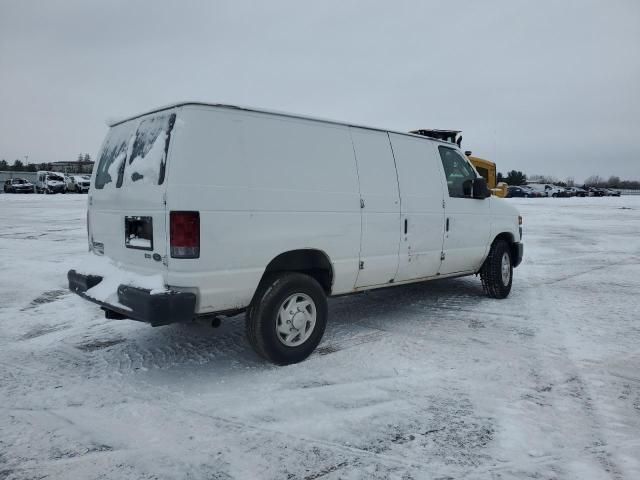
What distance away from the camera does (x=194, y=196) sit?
362cm

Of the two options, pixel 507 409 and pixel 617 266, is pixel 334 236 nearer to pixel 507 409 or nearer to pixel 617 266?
pixel 507 409

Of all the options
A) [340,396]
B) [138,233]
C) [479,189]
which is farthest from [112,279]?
[479,189]

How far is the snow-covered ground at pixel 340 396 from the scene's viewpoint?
2820 mm

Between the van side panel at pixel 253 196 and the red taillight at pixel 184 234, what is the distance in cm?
5

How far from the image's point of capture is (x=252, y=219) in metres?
3.93

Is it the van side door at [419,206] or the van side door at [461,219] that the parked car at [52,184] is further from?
the van side door at [419,206]

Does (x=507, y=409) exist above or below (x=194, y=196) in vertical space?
below

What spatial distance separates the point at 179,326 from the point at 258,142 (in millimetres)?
2468

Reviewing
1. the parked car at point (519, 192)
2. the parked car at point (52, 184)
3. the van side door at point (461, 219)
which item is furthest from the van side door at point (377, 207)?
the parked car at point (519, 192)

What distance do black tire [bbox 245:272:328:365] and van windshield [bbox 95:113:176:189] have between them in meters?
1.24

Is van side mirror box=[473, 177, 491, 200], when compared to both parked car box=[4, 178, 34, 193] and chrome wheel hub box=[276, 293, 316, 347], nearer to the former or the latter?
chrome wheel hub box=[276, 293, 316, 347]

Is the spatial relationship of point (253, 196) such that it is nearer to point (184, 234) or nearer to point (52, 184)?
point (184, 234)

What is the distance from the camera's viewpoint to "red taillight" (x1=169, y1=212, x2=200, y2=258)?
3.58 metres

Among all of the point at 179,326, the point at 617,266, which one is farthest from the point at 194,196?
the point at 617,266
